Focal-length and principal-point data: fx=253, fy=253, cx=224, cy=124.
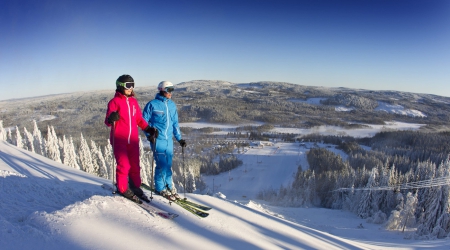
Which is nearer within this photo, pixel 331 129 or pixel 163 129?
pixel 163 129

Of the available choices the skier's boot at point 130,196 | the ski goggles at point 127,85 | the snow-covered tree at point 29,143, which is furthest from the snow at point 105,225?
the snow-covered tree at point 29,143

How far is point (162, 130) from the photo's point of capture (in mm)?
5832

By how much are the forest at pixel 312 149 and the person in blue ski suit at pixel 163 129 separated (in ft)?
1.64

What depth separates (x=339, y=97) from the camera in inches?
6471

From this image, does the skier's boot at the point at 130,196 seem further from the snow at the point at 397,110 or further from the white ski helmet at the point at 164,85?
the snow at the point at 397,110

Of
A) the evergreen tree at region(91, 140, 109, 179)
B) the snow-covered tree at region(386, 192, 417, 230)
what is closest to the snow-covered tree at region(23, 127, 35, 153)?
the evergreen tree at region(91, 140, 109, 179)

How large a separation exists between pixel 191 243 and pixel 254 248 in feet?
4.60

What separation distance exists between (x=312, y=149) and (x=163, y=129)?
64.6 m

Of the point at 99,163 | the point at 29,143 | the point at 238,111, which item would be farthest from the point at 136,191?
the point at 238,111

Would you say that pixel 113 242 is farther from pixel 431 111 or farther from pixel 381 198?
pixel 431 111

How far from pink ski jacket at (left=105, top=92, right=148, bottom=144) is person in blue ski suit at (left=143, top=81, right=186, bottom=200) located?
75 centimetres

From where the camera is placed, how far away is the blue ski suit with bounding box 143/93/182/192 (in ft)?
19.0

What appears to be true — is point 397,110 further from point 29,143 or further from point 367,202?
point 29,143

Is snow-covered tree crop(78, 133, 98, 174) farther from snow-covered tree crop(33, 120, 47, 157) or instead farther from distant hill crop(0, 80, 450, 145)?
distant hill crop(0, 80, 450, 145)
